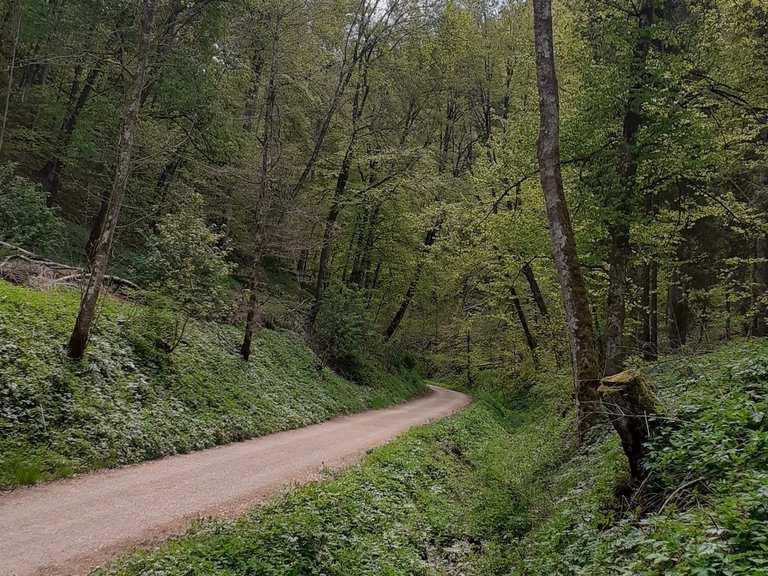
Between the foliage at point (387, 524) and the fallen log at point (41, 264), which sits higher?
the fallen log at point (41, 264)

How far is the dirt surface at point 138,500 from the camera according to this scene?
5422 millimetres

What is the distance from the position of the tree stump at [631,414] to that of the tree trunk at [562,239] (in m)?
1.60

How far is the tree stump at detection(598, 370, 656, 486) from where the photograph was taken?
19.1ft

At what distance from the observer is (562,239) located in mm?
8422

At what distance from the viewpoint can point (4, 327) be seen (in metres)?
8.70

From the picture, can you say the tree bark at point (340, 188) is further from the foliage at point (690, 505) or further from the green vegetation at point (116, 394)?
the foliage at point (690, 505)

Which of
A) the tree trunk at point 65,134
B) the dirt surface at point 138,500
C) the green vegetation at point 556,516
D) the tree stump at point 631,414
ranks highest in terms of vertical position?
the tree trunk at point 65,134

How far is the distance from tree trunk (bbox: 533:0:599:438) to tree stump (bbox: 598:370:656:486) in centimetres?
160

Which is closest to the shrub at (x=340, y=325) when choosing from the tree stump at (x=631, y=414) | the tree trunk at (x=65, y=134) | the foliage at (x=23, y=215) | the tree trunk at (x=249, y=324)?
the tree trunk at (x=249, y=324)

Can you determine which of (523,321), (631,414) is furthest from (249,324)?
(523,321)

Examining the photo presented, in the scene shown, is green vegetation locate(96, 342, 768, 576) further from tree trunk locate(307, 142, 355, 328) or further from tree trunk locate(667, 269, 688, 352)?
tree trunk locate(307, 142, 355, 328)

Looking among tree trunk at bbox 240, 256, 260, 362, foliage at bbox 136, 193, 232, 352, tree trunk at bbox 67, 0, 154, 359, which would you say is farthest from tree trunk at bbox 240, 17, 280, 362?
tree trunk at bbox 67, 0, 154, 359

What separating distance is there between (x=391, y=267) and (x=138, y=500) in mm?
21709

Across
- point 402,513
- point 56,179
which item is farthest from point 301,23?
point 402,513
